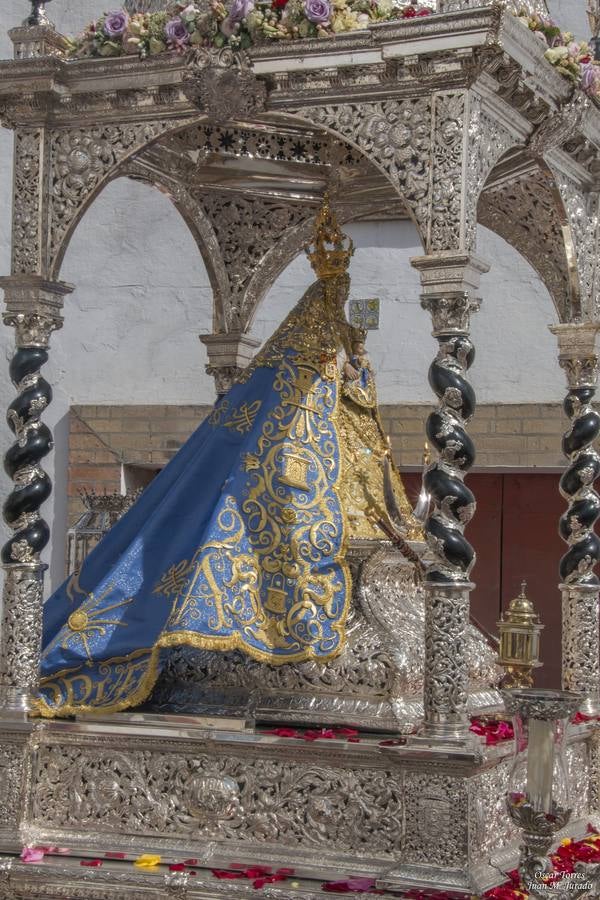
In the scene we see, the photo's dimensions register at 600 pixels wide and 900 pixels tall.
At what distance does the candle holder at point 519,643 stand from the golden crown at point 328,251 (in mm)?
1887

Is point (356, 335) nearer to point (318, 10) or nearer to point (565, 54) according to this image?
point (565, 54)

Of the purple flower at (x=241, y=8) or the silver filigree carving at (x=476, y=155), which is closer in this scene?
the silver filigree carving at (x=476, y=155)

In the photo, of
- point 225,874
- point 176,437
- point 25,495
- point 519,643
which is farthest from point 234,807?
point 176,437

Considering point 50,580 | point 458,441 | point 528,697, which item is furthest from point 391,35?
point 50,580

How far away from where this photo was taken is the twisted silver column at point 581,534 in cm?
755

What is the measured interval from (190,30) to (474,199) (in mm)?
1366

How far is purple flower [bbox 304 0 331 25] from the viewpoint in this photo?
6.07 metres

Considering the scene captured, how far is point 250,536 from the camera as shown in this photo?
666 centimetres

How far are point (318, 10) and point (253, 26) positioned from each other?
0.94 ft

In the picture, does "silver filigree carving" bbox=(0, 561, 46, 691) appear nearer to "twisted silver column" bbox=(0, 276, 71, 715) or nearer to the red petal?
"twisted silver column" bbox=(0, 276, 71, 715)

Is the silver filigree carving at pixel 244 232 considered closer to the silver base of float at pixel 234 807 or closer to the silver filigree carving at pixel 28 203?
the silver filigree carving at pixel 28 203

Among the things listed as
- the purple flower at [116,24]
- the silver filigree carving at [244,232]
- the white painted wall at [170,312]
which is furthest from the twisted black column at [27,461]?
the white painted wall at [170,312]

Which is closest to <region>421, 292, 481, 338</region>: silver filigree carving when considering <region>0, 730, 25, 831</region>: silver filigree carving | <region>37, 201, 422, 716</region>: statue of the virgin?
<region>37, 201, 422, 716</region>: statue of the virgin

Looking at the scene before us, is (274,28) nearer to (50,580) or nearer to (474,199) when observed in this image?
(474,199)
